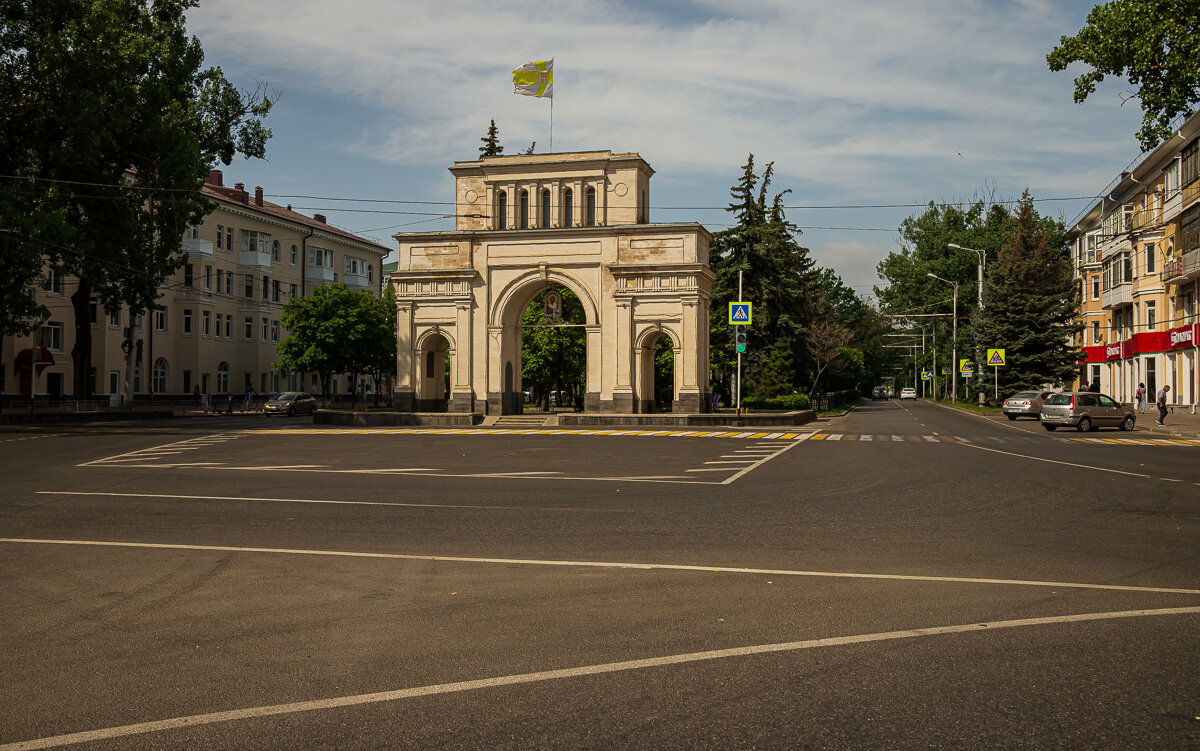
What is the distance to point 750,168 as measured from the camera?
5784 centimetres

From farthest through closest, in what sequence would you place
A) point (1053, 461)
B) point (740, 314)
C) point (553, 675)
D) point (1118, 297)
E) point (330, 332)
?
point (330, 332) → point (1118, 297) → point (740, 314) → point (1053, 461) → point (553, 675)

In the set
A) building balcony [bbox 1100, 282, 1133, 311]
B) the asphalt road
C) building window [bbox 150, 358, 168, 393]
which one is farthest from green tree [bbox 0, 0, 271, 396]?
building balcony [bbox 1100, 282, 1133, 311]

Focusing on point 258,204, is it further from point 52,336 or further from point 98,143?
point 98,143

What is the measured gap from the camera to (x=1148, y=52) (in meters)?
24.9

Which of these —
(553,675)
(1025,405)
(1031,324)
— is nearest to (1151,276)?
(1031,324)

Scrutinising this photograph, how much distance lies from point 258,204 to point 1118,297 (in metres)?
65.1

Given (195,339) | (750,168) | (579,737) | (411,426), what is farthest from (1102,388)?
(579,737)

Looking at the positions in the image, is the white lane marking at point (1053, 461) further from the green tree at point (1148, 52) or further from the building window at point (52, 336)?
the building window at point (52, 336)

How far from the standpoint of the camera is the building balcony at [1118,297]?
60.5 metres

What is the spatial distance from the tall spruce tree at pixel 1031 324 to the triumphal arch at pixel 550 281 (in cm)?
2458

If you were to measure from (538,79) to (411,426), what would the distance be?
1925 centimetres

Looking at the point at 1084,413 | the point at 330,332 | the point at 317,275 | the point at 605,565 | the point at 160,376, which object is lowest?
the point at 605,565

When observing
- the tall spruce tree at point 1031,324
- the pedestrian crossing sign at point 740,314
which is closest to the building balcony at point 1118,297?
the tall spruce tree at point 1031,324

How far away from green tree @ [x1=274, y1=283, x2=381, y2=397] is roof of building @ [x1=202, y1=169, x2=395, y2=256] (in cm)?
1041
